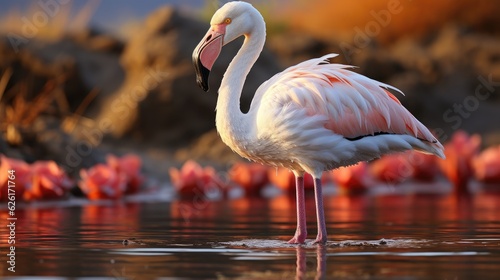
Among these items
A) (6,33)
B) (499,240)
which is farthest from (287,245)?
(6,33)

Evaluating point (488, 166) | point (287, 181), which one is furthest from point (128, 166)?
point (488, 166)

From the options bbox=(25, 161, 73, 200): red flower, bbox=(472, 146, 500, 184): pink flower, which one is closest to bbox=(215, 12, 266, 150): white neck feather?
bbox=(25, 161, 73, 200): red flower

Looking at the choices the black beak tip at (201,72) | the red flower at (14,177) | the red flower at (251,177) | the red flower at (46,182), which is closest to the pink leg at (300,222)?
the black beak tip at (201,72)

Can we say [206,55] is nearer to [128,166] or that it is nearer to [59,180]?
[59,180]

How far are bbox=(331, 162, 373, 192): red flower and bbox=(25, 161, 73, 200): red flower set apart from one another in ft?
9.58

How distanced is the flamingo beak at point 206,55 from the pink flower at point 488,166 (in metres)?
5.68

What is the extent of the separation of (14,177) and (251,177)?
270cm

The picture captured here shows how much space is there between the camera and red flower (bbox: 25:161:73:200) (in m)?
Result: 9.27

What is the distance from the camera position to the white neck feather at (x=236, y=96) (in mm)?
6340

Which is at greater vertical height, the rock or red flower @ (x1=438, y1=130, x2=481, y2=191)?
the rock

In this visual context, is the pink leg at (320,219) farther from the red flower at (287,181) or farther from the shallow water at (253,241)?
the red flower at (287,181)

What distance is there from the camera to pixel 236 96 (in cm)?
650

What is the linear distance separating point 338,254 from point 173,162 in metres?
7.26

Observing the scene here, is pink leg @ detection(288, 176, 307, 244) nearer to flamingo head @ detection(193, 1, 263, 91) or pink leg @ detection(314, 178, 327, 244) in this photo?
pink leg @ detection(314, 178, 327, 244)
